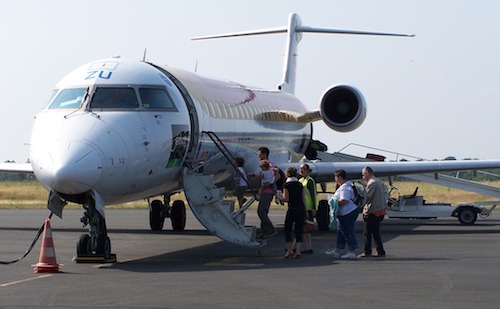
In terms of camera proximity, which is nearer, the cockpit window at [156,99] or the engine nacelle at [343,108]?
the cockpit window at [156,99]

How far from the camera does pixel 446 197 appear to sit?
4850 cm

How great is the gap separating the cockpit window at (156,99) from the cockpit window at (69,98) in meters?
1.00

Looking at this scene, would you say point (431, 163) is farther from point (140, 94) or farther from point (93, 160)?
point (93, 160)

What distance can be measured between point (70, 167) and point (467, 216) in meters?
15.6

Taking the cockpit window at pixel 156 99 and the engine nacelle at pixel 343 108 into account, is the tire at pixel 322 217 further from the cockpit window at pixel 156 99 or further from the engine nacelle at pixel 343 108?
the cockpit window at pixel 156 99

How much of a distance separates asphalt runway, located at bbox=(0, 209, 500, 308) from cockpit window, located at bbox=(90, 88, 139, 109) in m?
2.48

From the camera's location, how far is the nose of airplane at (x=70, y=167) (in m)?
15.1

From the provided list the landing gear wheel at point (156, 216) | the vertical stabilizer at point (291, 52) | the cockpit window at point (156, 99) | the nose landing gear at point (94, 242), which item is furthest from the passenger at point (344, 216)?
the vertical stabilizer at point (291, 52)

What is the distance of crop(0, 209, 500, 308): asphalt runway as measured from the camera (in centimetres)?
1166

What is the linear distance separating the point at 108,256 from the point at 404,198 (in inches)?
564

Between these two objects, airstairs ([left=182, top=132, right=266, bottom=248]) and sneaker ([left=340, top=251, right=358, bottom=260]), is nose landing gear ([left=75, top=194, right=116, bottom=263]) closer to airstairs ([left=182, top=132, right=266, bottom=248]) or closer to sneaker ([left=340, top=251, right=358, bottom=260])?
airstairs ([left=182, top=132, right=266, bottom=248])

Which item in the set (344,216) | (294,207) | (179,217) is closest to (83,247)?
(294,207)

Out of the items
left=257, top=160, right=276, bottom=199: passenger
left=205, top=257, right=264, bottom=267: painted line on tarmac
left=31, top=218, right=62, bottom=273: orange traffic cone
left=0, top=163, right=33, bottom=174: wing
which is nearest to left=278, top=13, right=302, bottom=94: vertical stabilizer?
left=0, top=163, right=33, bottom=174: wing

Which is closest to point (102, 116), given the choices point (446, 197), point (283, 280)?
point (283, 280)
